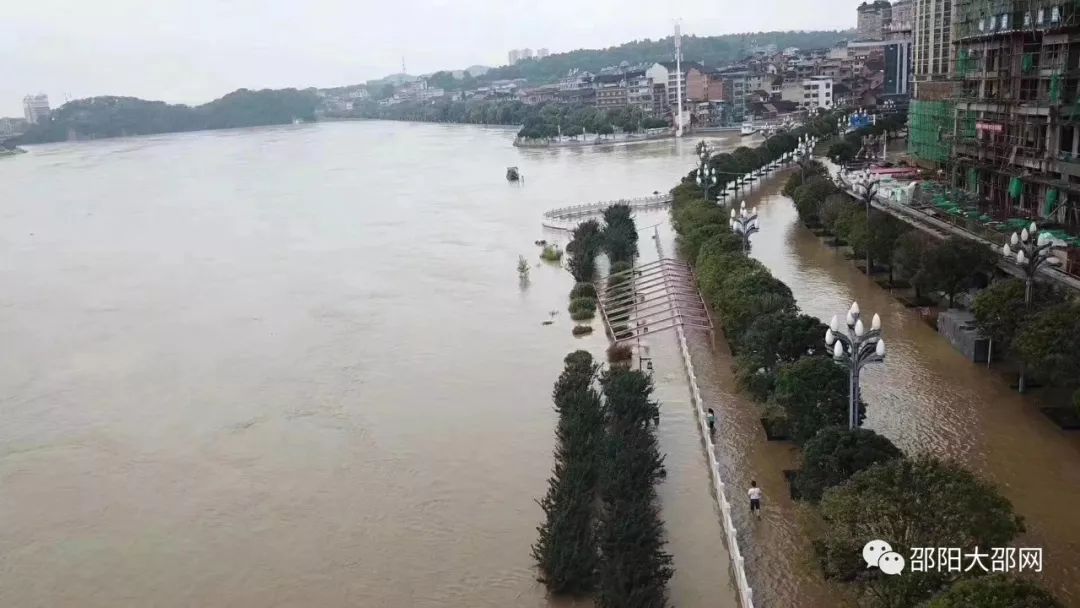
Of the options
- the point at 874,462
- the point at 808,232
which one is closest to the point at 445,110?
Result: the point at 808,232

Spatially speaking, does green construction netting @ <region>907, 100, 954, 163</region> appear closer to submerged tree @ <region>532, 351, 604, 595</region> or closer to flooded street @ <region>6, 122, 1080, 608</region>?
flooded street @ <region>6, 122, 1080, 608</region>

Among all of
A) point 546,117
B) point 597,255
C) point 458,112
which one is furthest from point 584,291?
point 458,112

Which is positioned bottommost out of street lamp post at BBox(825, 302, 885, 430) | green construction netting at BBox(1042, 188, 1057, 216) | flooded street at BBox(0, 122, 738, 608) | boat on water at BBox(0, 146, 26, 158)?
flooded street at BBox(0, 122, 738, 608)

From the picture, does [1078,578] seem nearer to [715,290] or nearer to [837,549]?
[837,549]

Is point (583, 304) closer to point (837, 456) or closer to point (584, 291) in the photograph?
point (584, 291)

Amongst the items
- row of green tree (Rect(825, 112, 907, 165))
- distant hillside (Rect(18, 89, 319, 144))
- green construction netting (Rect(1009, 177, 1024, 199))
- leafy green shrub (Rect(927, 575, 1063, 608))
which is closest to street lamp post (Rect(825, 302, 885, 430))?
leafy green shrub (Rect(927, 575, 1063, 608))

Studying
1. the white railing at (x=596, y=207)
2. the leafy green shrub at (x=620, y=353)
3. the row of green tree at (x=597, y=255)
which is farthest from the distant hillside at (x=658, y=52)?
the leafy green shrub at (x=620, y=353)

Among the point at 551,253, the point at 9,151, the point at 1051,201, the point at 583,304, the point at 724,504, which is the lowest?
the point at 551,253

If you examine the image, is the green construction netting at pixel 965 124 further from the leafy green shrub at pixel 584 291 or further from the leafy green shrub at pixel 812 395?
the leafy green shrub at pixel 812 395
